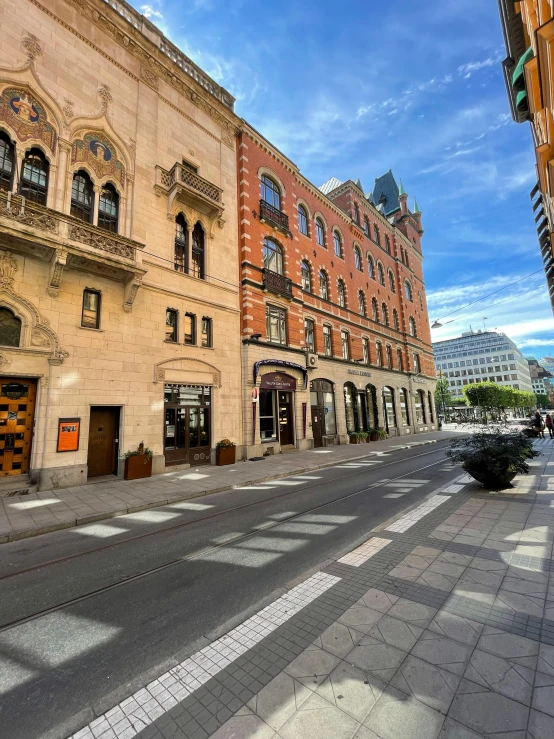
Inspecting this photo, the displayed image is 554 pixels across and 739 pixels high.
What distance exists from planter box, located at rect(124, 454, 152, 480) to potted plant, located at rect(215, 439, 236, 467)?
3428mm

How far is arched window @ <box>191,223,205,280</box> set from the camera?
16328mm

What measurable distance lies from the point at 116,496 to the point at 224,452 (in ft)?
20.4

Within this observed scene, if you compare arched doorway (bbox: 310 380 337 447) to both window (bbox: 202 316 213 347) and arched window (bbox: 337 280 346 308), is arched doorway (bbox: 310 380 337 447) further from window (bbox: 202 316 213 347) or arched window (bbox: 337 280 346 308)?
window (bbox: 202 316 213 347)

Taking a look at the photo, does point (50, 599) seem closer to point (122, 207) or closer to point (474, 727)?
point (474, 727)

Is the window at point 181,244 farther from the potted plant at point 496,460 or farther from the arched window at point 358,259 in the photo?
the arched window at point 358,259

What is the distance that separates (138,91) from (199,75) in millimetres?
4570

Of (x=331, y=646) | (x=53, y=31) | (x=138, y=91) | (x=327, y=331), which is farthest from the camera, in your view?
(x=327, y=331)

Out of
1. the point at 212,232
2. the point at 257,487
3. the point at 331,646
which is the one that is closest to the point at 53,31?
the point at 212,232

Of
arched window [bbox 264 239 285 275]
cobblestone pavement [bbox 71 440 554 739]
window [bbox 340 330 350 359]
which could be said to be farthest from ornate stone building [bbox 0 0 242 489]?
window [bbox 340 330 350 359]

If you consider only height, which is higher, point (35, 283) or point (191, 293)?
point (191, 293)

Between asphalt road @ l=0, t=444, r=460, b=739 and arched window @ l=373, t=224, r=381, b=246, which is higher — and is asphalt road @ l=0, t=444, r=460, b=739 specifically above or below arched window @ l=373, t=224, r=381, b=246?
below

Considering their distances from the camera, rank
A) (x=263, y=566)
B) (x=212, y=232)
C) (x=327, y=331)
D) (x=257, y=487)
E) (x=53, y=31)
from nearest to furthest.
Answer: (x=263, y=566) < (x=257, y=487) < (x=53, y=31) < (x=212, y=232) < (x=327, y=331)

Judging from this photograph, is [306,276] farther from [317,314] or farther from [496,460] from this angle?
[496,460]

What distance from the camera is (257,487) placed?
10969 millimetres
